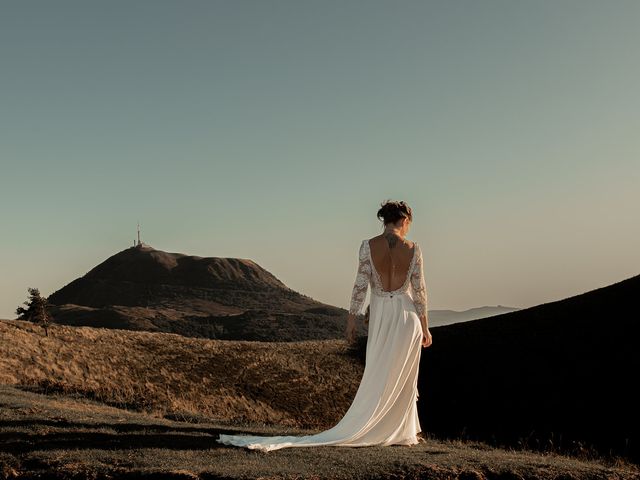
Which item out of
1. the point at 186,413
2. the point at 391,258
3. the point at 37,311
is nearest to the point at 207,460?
the point at 391,258

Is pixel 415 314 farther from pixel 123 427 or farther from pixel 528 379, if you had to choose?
pixel 528 379

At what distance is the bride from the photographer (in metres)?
10.7

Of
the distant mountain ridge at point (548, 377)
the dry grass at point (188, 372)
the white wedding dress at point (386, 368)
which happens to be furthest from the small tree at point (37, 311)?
the white wedding dress at point (386, 368)

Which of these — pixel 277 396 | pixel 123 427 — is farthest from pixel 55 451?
pixel 277 396

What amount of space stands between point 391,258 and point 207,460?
454 cm

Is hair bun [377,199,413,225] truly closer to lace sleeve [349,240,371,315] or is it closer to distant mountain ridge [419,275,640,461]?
lace sleeve [349,240,371,315]

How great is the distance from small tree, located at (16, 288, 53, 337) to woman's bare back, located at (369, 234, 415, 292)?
31.6 m

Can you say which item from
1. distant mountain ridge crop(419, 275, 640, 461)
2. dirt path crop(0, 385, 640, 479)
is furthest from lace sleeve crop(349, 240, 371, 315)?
distant mountain ridge crop(419, 275, 640, 461)

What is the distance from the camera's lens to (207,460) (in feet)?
30.7

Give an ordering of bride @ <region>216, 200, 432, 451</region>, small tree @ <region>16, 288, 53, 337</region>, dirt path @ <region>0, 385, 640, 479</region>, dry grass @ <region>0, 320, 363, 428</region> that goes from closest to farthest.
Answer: dirt path @ <region>0, 385, 640, 479</region> → bride @ <region>216, 200, 432, 451</region> → dry grass @ <region>0, 320, 363, 428</region> → small tree @ <region>16, 288, 53, 337</region>

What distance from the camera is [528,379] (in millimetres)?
32188

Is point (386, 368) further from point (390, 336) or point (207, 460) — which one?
point (207, 460)

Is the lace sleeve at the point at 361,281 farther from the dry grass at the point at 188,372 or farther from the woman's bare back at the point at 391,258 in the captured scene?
the dry grass at the point at 188,372

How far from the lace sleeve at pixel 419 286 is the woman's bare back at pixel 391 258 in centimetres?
13
